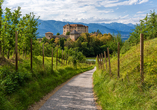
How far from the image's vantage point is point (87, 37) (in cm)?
9262

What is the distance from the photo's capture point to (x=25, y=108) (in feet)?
18.2

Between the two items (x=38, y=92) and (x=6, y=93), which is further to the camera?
(x=38, y=92)

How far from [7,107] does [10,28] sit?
613cm

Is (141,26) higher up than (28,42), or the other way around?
(141,26)

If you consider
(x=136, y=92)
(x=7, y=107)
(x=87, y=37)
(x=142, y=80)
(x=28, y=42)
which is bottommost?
(x=7, y=107)

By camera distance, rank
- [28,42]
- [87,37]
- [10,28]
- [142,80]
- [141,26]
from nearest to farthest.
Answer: [142,80]
[10,28]
[28,42]
[141,26]
[87,37]

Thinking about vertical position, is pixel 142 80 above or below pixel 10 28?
below

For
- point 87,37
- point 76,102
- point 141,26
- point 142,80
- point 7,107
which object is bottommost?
point 76,102

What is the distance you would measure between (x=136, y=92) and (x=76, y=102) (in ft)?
9.23

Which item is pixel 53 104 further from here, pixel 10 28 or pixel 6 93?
pixel 10 28

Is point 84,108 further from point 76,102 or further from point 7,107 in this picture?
point 7,107

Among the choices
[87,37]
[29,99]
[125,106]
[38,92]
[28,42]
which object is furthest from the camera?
[87,37]

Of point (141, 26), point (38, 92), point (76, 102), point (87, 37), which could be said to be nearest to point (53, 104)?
point (76, 102)

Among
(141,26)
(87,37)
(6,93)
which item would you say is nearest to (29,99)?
(6,93)
